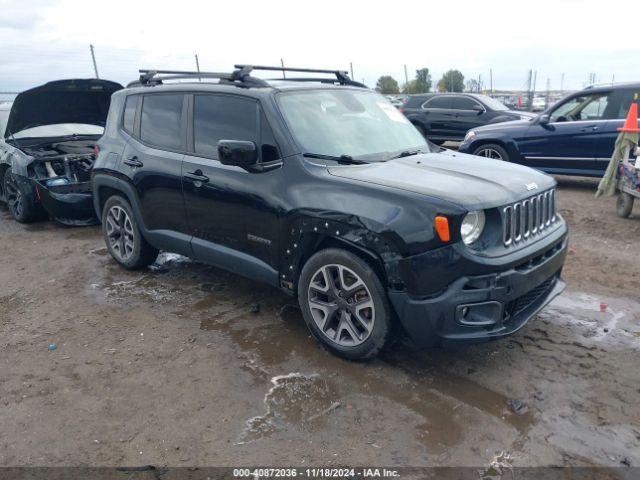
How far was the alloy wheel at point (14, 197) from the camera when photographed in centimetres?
752

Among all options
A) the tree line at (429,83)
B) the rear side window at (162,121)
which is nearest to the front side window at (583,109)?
the rear side window at (162,121)

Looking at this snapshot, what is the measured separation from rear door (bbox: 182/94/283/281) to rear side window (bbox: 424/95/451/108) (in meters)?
10.0

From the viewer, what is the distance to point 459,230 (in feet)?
10.2

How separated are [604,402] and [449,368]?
0.92 metres

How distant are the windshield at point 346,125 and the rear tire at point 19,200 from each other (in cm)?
495

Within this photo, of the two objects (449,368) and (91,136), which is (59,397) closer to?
(449,368)

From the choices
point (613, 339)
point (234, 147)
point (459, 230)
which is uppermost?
point (234, 147)

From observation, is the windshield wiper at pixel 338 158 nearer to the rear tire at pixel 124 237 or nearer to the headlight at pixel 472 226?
the headlight at pixel 472 226

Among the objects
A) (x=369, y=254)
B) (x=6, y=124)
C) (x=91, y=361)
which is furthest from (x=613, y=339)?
(x=6, y=124)

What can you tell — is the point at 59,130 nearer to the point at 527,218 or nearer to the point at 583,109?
the point at 527,218

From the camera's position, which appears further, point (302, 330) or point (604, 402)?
point (302, 330)

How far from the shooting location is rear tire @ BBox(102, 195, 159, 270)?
533cm

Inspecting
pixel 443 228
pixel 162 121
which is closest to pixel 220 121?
pixel 162 121

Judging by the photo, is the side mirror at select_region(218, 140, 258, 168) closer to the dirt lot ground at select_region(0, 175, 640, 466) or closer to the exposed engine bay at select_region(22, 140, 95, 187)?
the dirt lot ground at select_region(0, 175, 640, 466)
